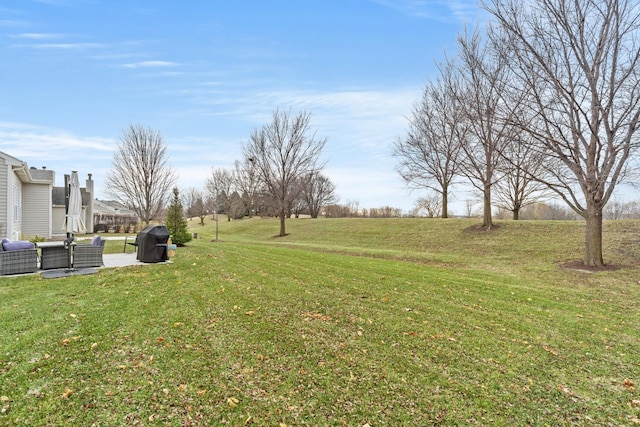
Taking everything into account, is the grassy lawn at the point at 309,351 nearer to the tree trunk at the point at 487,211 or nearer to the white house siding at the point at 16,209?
the white house siding at the point at 16,209

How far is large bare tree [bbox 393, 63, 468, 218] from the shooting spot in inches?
828

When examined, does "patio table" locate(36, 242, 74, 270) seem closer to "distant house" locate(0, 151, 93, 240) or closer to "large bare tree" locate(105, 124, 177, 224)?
"distant house" locate(0, 151, 93, 240)

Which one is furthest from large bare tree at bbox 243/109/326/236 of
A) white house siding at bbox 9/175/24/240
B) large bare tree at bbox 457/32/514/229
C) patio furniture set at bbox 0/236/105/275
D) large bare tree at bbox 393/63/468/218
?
patio furniture set at bbox 0/236/105/275

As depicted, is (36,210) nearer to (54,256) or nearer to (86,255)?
(54,256)

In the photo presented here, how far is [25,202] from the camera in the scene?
59.9ft

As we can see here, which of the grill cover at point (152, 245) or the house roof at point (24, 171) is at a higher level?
the house roof at point (24, 171)

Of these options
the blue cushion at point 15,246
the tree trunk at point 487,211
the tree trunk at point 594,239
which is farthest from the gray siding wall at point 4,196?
the tree trunk at point 487,211

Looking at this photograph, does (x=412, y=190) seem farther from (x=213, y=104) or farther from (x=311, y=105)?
(x=213, y=104)

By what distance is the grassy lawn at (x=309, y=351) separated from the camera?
2.84 meters

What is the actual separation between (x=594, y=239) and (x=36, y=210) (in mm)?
27713

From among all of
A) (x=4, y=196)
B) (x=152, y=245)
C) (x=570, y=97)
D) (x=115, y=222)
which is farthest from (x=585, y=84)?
(x=115, y=222)

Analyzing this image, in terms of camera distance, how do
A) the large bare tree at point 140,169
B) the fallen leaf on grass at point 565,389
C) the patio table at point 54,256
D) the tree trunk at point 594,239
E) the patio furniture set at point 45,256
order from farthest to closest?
the large bare tree at point 140,169
the tree trunk at point 594,239
the patio table at point 54,256
the patio furniture set at point 45,256
the fallen leaf on grass at point 565,389

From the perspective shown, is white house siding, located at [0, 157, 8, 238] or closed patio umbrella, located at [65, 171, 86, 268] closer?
closed patio umbrella, located at [65, 171, 86, 268]

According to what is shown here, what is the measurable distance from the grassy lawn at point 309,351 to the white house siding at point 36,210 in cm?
1475
